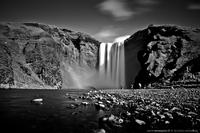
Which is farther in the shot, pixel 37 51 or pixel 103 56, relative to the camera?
pixel 103 56

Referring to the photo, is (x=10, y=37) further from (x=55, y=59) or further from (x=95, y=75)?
(x=95, y=75)

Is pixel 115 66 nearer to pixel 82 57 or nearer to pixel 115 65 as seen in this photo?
pixel 115 65

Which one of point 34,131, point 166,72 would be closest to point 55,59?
point 166,72

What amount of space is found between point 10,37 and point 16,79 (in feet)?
82.1

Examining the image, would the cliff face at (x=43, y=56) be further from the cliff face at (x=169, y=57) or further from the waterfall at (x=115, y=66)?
the cliff face at (x=169, y=57)

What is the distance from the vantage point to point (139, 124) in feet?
24.4

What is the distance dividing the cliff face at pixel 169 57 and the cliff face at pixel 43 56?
32281 mm

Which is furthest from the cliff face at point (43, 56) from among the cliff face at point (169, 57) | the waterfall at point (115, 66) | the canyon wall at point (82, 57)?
the cliff face at point (169, 57)

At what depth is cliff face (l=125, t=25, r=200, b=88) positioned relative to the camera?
38.9m

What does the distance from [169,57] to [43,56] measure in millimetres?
52421

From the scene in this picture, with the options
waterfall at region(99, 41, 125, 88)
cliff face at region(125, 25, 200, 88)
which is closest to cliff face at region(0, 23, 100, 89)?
waterfall at region(99, 41, 125, 88)

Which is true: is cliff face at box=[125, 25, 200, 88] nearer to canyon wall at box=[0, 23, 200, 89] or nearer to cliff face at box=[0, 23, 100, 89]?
canyon wall at box=[0, 23, 200, 89]

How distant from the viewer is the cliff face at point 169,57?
128 ft

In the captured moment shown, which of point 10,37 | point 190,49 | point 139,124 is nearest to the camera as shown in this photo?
point 139,124
